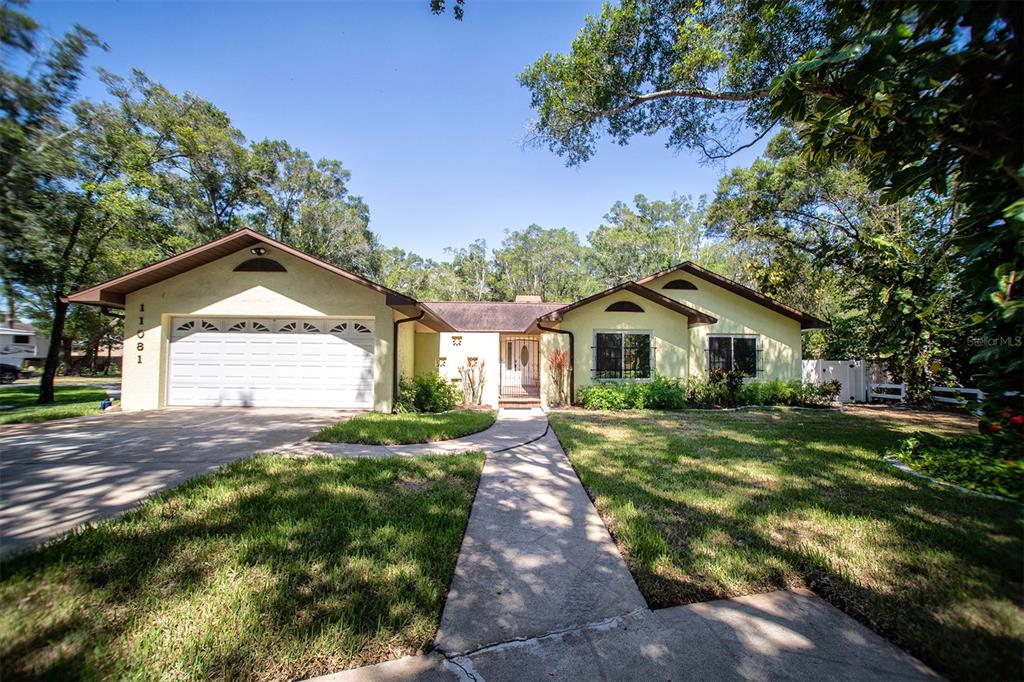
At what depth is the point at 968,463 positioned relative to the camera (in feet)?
11.4

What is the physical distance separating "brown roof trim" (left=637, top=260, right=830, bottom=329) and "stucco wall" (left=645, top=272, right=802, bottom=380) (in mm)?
190

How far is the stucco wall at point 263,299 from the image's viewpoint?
10.2 m

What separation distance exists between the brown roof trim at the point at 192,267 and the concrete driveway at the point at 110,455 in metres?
3.03

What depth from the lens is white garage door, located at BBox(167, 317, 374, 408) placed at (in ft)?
34.4

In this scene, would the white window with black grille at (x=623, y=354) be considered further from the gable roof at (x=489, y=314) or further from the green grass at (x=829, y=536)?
the green grass at (x=829, y=536)

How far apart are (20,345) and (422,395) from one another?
3267 centimetres

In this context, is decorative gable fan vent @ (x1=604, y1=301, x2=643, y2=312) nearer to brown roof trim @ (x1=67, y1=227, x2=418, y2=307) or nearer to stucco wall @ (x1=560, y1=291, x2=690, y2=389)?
stucco wall @ (x1=560, y1=291, x2=690, y2=389)

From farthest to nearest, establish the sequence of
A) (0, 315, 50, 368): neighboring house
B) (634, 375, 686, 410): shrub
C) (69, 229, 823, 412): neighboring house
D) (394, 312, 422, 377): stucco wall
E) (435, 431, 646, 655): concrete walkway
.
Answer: (0, 315, 50, 368): neighboring house → (634, 375, 686, 410): shrub → (394, 312, 422, 377): stucco wall → (69, 229, 823, 412): neighboring house → (435, 431, 646, 655): concrete walkway

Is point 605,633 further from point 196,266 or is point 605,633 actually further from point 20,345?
point 20,345

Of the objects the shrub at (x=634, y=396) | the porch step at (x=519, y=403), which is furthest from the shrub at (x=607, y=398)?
the porch step at (x=519, y=403)

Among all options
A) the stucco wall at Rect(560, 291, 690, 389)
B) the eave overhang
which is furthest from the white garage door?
the stucco wall at Rect(560, 291, 690, 389)

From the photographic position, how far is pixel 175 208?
15.4m

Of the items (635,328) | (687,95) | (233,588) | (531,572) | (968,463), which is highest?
(687,95)

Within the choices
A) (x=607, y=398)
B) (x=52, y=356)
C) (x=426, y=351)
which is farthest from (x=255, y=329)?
(x=607, y=398)
